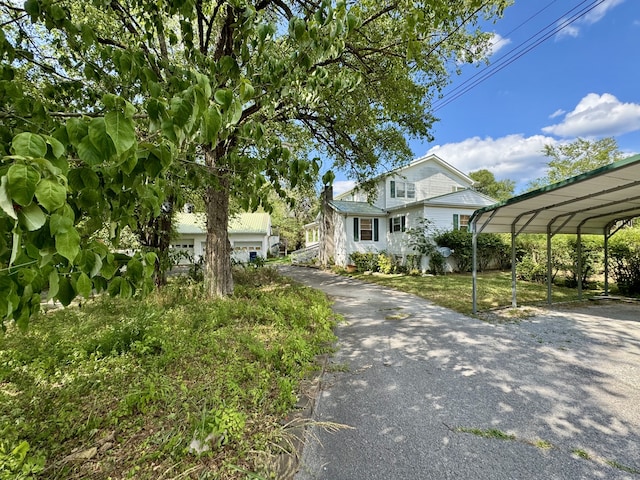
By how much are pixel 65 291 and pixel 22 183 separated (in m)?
0.62

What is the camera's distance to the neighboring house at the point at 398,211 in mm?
15102

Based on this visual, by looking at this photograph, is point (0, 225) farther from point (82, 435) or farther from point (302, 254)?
point (302, 254)

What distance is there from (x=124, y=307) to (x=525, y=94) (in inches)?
815

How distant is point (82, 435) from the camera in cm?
219

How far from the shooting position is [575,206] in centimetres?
644

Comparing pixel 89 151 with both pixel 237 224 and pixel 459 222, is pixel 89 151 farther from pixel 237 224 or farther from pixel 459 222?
pixel 237 224

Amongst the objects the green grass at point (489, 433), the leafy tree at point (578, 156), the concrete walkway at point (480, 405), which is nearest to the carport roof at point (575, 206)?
the concrete walkway at point (480, 405)

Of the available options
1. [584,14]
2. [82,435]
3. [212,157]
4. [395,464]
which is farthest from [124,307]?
[584,14]

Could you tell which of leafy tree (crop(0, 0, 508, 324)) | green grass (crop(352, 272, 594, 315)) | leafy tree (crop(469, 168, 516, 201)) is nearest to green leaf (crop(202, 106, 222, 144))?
leafy tree (crop(0, 0, 508, 324))

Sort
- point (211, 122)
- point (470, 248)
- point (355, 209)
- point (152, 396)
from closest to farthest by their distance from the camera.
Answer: point (211, 122) < point (152, 396) < point (470, 248) < point (355, 209)

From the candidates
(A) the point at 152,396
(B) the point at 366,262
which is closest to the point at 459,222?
(B) the point at 366,262

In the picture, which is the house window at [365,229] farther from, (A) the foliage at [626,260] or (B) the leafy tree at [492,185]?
(B) the leafy tree at [492,185]

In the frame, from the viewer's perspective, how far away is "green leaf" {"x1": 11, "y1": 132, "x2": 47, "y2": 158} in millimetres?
691

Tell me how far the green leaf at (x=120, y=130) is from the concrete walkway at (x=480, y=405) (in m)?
2.30
